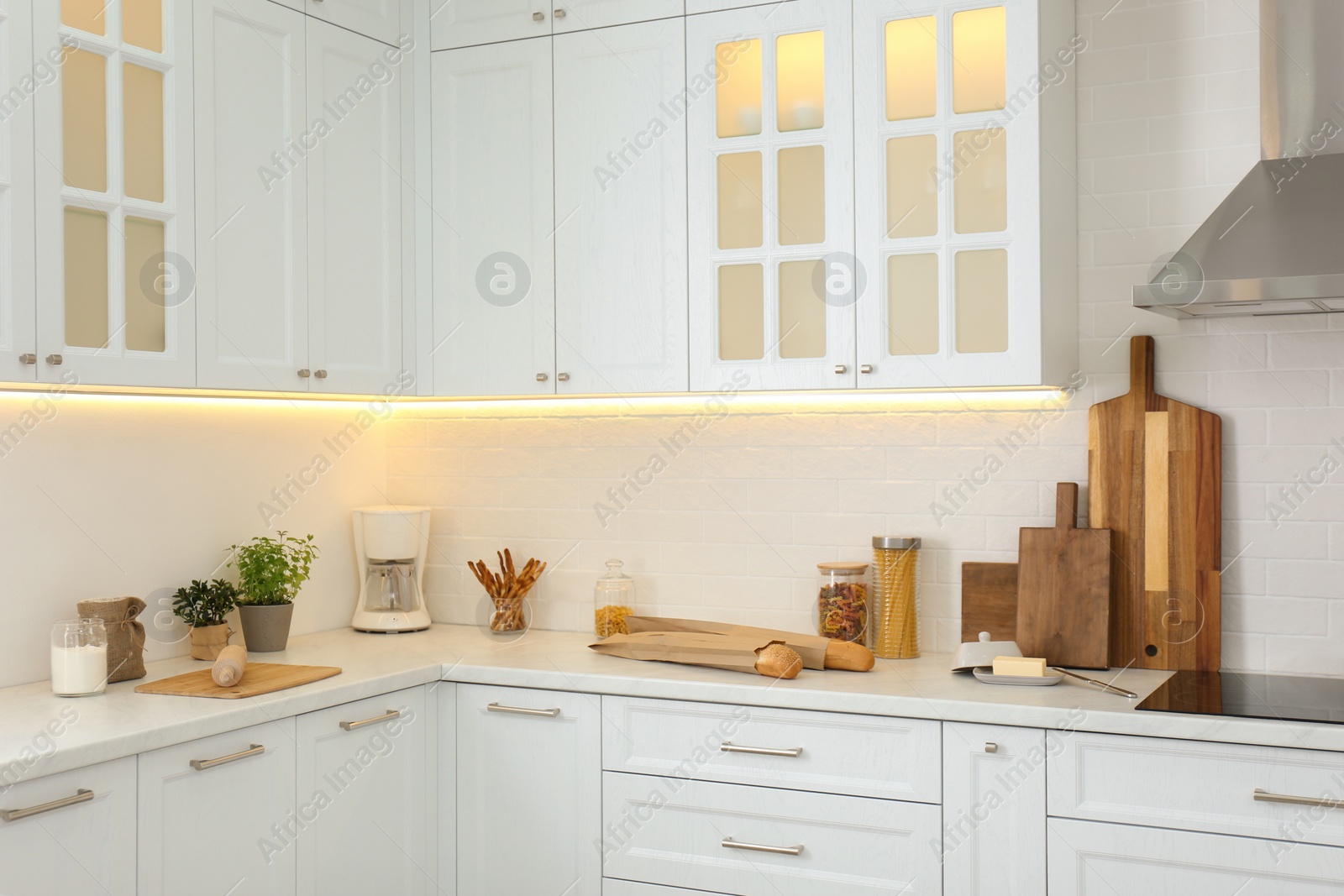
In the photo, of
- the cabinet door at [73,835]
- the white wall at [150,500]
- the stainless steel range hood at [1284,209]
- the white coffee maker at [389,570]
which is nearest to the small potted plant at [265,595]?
the white wall at [150,500]

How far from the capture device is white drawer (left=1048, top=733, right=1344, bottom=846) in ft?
6.77

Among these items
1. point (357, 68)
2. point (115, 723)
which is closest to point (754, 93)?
point (357, 68)

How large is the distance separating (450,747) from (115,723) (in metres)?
0.86

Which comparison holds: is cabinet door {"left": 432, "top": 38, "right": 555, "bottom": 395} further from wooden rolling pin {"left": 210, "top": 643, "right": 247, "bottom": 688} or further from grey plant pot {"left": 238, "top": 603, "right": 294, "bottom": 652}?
wooden rolling pin {"left": 210, "top": 643, "right": 247, "bottom": 688}

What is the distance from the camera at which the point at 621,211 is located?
2912 mm

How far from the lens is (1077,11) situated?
9.12ft

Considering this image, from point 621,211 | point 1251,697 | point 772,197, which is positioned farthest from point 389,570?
point 1251,697

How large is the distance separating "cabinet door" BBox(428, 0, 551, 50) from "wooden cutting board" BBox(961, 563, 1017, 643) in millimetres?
1806

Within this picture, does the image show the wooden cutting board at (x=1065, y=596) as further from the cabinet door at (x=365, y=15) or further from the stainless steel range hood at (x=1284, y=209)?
the cabinet door at (x=365, y=15)

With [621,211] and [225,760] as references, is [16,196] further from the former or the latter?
[621,211]

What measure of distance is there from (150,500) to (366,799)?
92 cm

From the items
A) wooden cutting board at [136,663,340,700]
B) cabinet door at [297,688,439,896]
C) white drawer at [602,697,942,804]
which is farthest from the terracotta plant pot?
white drawer at [602,697,942,804]

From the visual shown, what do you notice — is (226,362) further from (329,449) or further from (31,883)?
(31,883)

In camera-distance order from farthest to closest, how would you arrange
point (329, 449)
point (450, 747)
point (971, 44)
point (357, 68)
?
point (329, 449) → point (357, 68) → point (450, 747) → point (971, 44)
